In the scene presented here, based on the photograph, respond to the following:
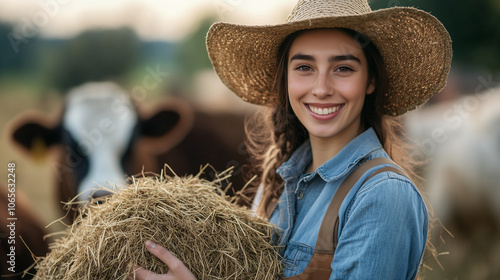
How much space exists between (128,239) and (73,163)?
2.64 meters

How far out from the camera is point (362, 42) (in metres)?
1.74

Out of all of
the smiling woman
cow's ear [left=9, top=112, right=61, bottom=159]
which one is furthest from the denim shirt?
cow's ear [left=9, top=112, right=61, bottom=159]

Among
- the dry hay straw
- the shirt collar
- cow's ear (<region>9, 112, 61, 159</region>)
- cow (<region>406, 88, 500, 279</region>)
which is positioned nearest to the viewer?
the dry hay straw

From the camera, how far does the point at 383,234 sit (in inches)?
52.1

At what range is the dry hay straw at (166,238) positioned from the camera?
144 cm

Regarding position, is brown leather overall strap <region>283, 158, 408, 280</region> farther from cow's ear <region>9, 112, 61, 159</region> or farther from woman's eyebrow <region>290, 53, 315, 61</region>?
cow's ear <region>9, 112, 61, 159</region>

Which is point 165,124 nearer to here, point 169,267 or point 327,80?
point 327,80

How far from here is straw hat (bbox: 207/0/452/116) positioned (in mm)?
1640

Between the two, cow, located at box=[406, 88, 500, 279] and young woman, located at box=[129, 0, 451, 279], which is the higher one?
young woman, located at box=[129, 0, 451, 279]

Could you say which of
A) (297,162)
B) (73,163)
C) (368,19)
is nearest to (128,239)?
(297,162)

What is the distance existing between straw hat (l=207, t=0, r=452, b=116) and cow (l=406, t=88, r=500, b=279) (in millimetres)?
1843

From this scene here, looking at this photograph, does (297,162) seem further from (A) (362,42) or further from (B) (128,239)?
(B) (128,239)

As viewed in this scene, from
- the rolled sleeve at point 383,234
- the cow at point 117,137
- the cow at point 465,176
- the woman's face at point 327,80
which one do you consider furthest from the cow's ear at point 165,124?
the rolled sleeve at point 383,234

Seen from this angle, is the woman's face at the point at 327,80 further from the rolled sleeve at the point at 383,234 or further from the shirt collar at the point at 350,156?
the rolled sleeve at the point at 383,234
